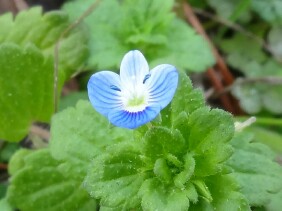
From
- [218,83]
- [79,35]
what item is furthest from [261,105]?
[79,35]

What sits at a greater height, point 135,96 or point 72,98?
point 135,96

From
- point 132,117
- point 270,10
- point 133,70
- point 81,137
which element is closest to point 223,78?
point 270,10

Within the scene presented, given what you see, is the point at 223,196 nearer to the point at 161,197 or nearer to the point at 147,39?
the point at 161,197

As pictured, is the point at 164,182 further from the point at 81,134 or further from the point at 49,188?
the point at 49,188

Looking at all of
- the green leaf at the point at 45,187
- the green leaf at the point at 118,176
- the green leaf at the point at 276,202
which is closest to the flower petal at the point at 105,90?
the green leaf at the point at 118,176

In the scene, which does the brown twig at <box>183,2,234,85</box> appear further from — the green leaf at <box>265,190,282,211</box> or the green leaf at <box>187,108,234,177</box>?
the green leaf at <box>187,108,234,177</box>

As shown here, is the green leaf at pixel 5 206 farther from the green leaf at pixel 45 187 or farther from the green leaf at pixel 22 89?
Result: the green leaf at pixel 22 89
